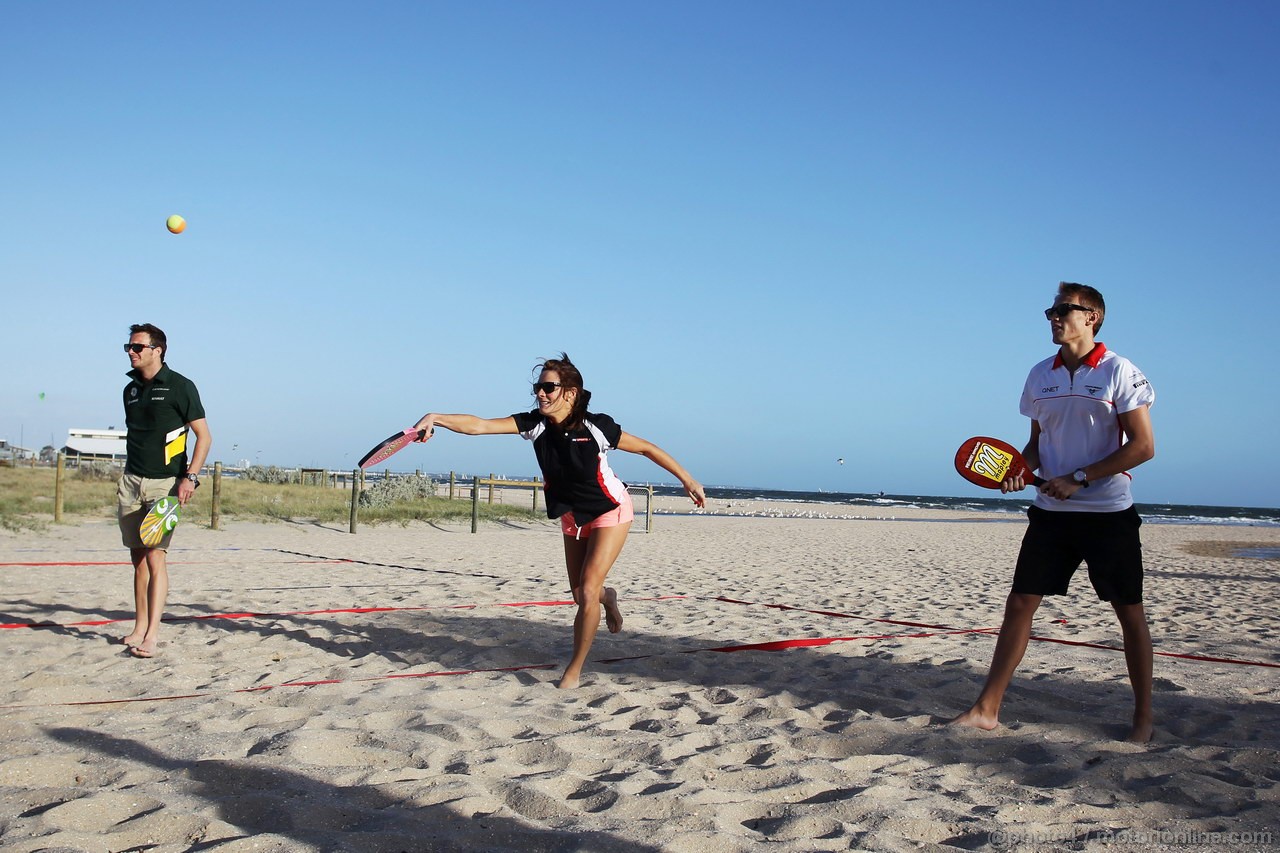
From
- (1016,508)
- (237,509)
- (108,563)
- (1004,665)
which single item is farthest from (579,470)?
(1016,508)

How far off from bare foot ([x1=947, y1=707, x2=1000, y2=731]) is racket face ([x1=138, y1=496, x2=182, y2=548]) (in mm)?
3759

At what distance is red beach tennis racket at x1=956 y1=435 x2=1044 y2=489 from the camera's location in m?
3.53

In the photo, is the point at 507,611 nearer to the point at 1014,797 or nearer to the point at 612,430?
the point at 612,430

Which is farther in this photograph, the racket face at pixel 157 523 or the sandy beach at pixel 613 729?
the racket face at pixel 157 523

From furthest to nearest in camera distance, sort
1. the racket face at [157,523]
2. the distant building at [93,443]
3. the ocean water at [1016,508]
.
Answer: the distant building at [93,443] < the ocean water at [1016,508] < the racket face at [157,523]

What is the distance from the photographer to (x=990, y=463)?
3.65 meters

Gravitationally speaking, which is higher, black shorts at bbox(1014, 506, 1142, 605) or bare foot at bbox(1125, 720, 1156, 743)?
black shorts at bbox(1014, 506, 1142, 605)

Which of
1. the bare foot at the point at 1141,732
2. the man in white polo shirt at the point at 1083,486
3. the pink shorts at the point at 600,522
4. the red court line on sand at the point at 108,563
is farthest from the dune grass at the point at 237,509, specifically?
the bare foot at the point at 1141,732

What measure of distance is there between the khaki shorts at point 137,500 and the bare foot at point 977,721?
386 cm

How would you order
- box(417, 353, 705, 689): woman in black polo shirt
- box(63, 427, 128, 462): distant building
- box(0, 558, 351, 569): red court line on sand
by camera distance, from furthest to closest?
box(63, 427, 128, 462): distant building → box(0, 558, 351, 569): red court line on sand → box(417, 353, 705, 689): woman in black polo shirt

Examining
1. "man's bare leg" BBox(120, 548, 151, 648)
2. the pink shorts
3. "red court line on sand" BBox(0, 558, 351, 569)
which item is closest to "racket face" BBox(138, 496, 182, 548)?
"man's bare leg" BBox(120, 548, 151, 648)

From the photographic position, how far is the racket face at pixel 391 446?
4027mm

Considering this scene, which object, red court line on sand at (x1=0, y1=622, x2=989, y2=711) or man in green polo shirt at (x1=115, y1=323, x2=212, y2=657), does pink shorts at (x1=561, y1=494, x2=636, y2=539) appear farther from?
man in green polo shirt at (x1=115, y1=323, x2=212, y2=657)

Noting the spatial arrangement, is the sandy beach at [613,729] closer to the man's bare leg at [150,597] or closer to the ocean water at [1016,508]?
the man's bare leg at [150,597]
